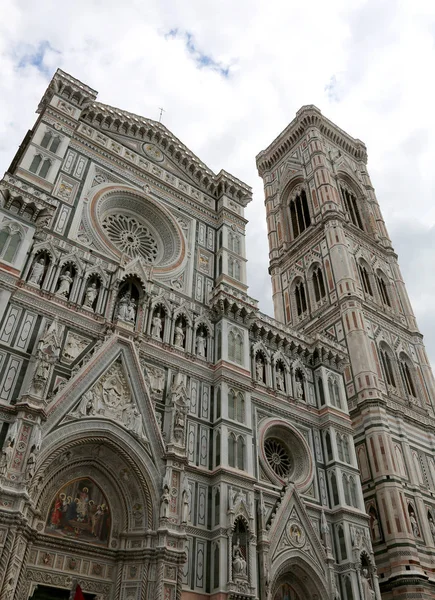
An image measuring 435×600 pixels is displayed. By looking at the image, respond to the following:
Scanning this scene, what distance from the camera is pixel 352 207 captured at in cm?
3628

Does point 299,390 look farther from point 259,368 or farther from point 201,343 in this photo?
point 201,343

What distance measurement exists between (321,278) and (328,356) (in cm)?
1009

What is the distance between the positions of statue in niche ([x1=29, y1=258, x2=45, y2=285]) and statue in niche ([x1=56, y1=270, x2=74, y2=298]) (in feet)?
2.03

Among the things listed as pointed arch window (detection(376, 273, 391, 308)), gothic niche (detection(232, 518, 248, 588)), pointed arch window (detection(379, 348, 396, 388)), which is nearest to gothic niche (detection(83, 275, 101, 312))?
gothic niche (detection(232, 518, 248, 588))

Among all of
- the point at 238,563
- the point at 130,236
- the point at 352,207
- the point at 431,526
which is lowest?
the point at 238,563

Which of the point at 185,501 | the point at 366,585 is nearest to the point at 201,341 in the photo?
the point at 185,501

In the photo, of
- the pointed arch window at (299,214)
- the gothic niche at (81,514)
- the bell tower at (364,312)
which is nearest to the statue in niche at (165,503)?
the gothic niche at (81,514)

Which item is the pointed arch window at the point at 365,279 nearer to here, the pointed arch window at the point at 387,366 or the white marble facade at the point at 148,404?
the pointed arch window at the point at 387,366

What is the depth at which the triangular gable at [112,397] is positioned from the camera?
14016 millimetres

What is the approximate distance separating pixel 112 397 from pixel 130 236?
7.54m

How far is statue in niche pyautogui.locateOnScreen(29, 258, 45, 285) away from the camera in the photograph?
52.0 ft

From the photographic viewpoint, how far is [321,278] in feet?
104

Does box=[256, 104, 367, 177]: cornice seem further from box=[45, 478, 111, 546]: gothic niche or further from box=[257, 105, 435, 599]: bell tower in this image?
box=[45, 478, 111, 546]: gothic niche

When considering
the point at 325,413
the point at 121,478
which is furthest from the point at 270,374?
the point at 121,478
